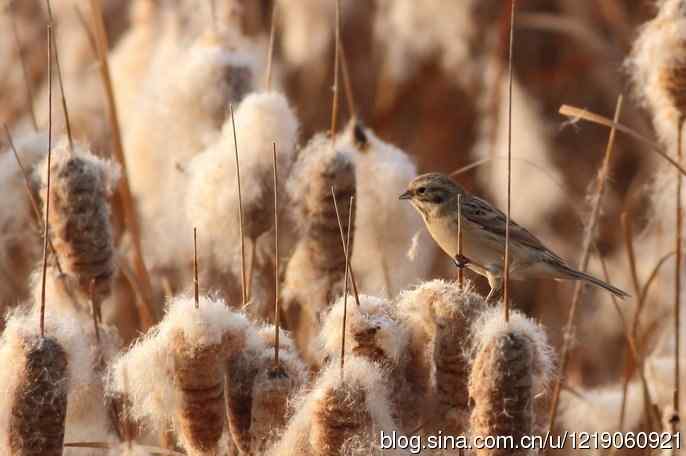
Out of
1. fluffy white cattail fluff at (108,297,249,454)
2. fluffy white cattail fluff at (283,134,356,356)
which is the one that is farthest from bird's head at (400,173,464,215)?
fluffy white cattail fluff at (108,297,249,454)

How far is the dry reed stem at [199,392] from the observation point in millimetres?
2184

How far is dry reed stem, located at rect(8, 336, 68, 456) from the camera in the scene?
2.12 m

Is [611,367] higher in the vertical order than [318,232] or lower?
higher

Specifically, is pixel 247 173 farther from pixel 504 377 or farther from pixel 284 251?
pixel 504 377

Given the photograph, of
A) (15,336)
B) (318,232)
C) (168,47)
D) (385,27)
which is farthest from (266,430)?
(385,27)

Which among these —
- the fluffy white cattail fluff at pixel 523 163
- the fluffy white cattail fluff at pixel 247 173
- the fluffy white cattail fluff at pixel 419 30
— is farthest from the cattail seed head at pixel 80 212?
the fluffy white cattail fluff at pixel 419 30

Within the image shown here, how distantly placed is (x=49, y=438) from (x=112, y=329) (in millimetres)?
729

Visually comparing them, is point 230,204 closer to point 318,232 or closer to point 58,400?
point 318,232

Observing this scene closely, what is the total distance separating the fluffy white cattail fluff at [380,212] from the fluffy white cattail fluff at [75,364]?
886 millimetres

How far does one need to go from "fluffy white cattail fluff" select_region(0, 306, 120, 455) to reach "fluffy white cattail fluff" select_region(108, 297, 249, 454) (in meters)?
Answer: 0.12

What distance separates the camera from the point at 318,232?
9.83ft

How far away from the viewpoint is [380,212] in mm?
3334

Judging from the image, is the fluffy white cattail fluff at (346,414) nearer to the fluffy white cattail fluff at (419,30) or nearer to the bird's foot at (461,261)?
the bird's foot at (461,261)

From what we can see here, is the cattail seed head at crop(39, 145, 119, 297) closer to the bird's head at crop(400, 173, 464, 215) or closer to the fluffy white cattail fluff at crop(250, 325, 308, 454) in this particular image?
the fluffy white cattail fluff at crop(250, 325, 308, 454)
